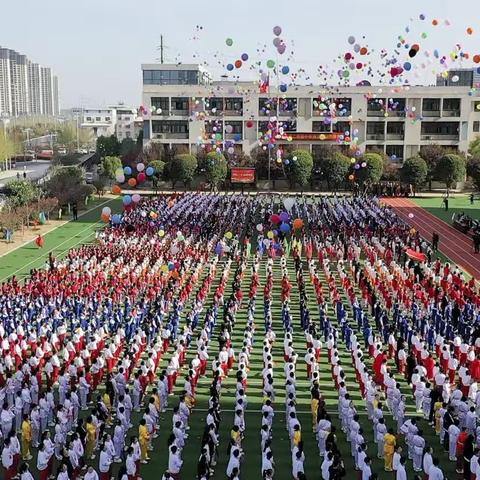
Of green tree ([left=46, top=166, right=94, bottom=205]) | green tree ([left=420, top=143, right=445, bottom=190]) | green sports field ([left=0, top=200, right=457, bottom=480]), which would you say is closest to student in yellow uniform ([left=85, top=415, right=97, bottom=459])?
green sports field ([left=0, top=200, right=457, bottom=480])

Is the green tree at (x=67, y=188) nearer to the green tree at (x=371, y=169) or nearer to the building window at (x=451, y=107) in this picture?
the green tree at (x=371, y=169)

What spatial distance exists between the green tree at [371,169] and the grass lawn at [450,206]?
2944mm

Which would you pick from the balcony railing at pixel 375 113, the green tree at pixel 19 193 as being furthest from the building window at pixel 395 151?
the green tree at pixel 19 193

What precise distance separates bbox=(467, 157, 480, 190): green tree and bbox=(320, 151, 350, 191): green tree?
8.25 meters

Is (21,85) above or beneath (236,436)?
above

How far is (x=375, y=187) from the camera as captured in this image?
44.2 meters

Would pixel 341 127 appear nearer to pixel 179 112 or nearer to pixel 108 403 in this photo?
pixel 179 112

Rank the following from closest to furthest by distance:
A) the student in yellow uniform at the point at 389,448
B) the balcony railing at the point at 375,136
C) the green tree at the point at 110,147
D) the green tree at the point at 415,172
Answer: the student in yellow uniform at the point at 389,448 → the green tree at the point at 415,172 → the balcony railing at the point at 375,136 → the green tree at the point at 110,147

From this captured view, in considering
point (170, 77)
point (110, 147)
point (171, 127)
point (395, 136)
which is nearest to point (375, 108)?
point (395, 136)

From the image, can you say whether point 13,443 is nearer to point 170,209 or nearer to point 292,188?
point 170,209

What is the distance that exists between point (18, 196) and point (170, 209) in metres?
6.93

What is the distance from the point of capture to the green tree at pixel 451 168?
43188 millimetres

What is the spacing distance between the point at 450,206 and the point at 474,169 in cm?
650

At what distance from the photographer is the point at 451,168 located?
43.2 meters
